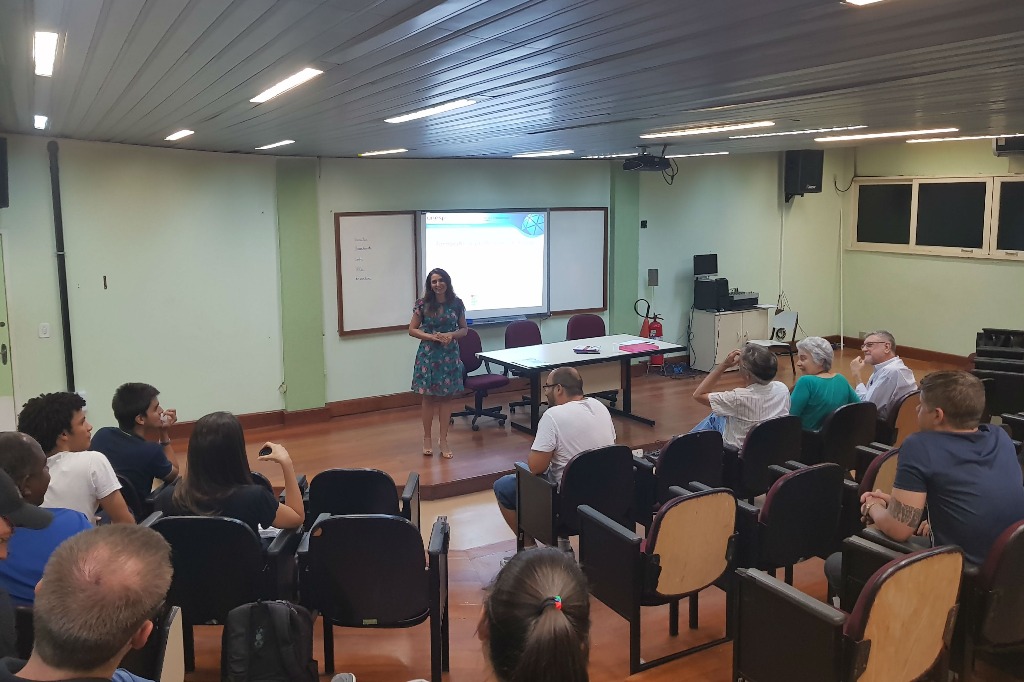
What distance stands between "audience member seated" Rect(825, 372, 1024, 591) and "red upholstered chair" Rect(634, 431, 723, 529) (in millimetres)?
1502

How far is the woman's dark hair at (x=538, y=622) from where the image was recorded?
1.28 meters

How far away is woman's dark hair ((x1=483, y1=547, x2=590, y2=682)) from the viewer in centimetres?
128

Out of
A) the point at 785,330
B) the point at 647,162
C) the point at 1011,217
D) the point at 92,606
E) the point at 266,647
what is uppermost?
the point at 647,162

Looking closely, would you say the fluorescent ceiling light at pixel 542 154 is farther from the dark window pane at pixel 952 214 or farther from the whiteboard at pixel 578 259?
the dark window pane at pixel 952 214

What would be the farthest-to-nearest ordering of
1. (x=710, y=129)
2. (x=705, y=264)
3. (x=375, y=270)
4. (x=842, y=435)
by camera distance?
(x=705, y=264), (x=375, y=270), (x=710, y=129), (x=842, y=435)

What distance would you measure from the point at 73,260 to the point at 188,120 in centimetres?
255

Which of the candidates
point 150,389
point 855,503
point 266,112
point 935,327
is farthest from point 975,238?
point 150,389

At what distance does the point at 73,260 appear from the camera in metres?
6.53

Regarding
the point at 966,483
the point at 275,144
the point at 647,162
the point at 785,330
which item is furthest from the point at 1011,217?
the point at 275,144

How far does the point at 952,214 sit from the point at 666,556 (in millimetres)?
8548

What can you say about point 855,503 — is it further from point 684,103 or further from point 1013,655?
point 684,103

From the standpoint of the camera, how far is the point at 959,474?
276cm

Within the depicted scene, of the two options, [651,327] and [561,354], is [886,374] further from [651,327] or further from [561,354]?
[651,327]

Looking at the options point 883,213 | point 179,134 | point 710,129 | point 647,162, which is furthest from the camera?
point 883,213
